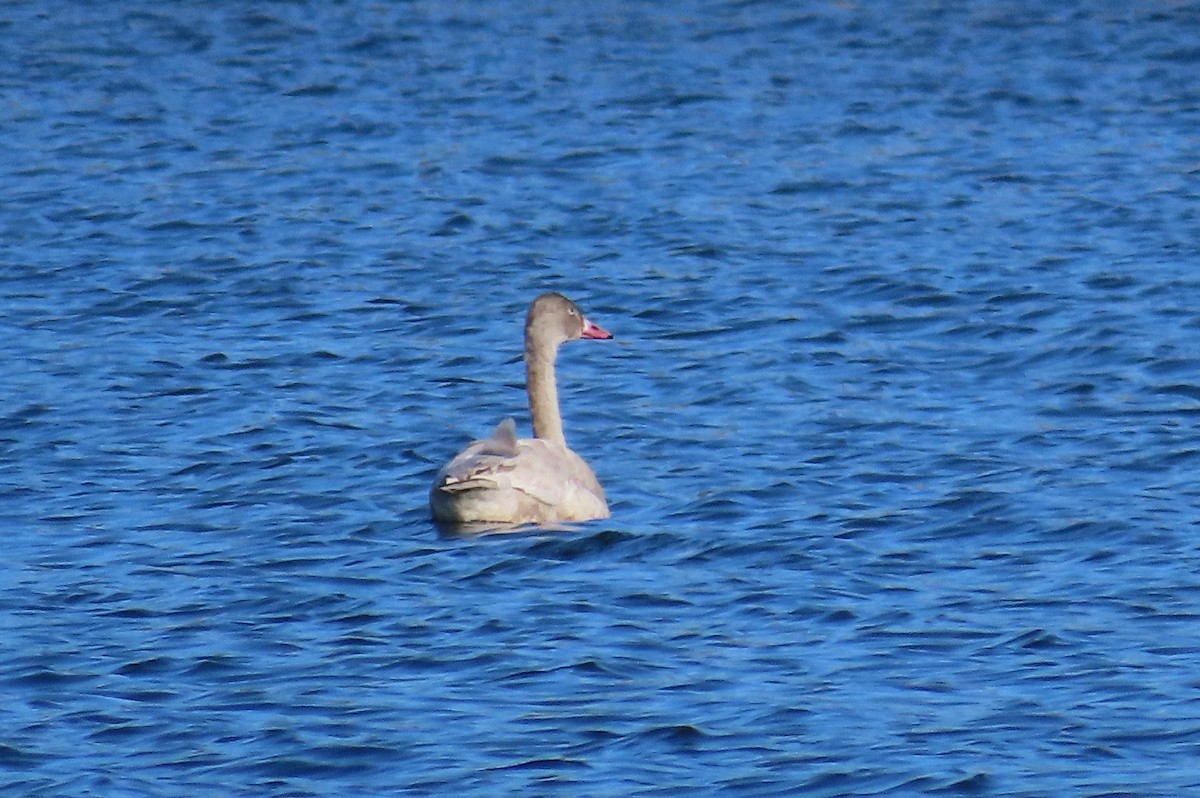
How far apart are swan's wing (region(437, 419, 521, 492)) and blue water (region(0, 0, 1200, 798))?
0.30 m

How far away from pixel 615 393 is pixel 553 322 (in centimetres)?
181

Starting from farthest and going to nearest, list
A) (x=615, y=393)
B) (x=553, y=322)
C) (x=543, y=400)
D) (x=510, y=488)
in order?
1. (x=615, y=393)
2. (x=553, y=322)
3. (x=543, y=400)
4. (x=510, y=488)

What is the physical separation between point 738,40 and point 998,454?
1310 cm

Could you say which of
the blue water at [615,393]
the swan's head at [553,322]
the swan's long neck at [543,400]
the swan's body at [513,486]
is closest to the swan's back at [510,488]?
the swan's body at [513,486]

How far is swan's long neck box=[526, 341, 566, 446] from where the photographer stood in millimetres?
13367

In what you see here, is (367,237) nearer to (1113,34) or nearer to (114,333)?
(114,333)

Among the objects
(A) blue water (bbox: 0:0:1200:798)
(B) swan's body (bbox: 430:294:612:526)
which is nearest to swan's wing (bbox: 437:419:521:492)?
(B) swan's body (bbox: 430:294:612:526)

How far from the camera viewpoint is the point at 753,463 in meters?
13.5

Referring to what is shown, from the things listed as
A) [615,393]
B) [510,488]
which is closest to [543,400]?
[510,488]

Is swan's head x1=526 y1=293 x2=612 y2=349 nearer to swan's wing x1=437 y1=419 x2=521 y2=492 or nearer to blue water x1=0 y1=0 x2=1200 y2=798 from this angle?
blue water x1=0 y1=0 x2=1200 y2=798

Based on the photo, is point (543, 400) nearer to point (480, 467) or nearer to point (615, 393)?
point (480, 467)

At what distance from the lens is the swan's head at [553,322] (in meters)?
13.6

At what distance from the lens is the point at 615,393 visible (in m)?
15.4

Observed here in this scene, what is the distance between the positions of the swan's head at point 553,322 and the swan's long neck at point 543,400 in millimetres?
157
